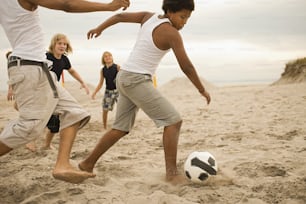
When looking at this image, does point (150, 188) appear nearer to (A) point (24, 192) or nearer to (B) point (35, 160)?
(A) point (24, 192)

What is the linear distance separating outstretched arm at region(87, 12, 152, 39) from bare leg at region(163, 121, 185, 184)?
1111mm

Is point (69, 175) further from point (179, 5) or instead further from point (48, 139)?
point (48, 139)

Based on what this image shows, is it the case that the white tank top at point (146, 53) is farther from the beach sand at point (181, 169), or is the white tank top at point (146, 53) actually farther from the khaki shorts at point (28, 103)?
the beach sand at point (181, 169)

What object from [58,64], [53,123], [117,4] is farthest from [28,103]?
[58,64]

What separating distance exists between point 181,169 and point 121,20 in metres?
1.72

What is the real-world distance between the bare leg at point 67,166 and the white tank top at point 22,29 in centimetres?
67

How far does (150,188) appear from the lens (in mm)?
3539

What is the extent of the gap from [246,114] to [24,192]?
566cm

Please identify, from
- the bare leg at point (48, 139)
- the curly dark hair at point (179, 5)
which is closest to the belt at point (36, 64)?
the curly dark hair at point (179, 5)

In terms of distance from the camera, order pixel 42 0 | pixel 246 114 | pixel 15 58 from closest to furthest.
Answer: pixel 42 0 < pixel 15 58 < pixel 246 114

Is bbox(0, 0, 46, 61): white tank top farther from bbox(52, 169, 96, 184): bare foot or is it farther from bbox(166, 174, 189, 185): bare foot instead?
bbox(166, 174, 189, 185): bare foot

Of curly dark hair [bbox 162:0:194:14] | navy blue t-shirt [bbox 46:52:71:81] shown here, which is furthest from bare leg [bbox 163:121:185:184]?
navy blue t-shirt [bbox 46:52:71:81]


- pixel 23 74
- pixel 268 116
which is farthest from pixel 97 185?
pixel 268 116

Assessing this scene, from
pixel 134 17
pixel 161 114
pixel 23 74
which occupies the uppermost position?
pixel 134 17
